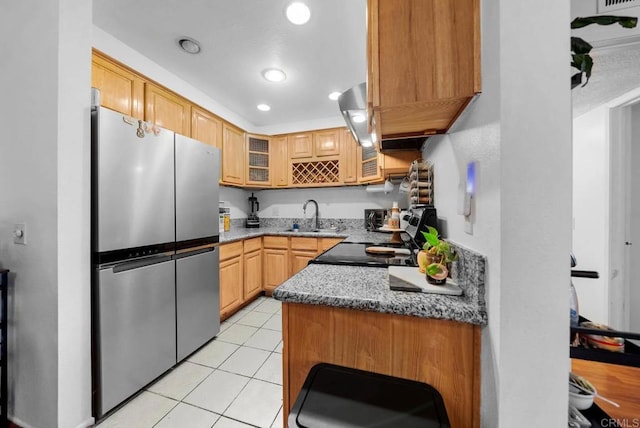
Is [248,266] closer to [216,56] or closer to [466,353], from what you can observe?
[216,56]

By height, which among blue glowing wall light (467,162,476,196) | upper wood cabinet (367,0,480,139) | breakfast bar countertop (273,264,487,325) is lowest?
breakfast bar countertop (273,264,487,325)

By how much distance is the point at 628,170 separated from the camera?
175cm

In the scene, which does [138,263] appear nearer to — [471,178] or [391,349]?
[391,349]

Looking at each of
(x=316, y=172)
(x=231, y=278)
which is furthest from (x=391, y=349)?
(x=316, y=172)

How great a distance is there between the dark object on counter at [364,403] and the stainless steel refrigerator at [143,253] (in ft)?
4.28

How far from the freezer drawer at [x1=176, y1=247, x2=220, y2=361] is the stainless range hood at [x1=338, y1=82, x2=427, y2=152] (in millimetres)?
1558

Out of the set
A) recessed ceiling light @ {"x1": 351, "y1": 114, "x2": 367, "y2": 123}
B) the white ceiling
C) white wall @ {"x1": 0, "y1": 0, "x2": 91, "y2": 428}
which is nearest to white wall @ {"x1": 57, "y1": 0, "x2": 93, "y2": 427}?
white wall @ {"x1": 0, "y1": 0, "x2": 91, "y2": 428}

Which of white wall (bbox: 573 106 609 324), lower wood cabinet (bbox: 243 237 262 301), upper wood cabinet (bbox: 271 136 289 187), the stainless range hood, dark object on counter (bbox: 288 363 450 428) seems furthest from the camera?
upper wood cabinet (bbox: 271 136 289 187)

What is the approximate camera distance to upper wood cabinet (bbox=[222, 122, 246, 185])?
9.50 feet

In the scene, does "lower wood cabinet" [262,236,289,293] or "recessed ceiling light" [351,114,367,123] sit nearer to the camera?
"recessed ceiling light" [351,114,367,123]

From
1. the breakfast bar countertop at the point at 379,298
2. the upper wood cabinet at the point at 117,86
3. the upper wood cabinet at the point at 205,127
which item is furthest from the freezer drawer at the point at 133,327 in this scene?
the upper wood cabinet at the point at 205,127

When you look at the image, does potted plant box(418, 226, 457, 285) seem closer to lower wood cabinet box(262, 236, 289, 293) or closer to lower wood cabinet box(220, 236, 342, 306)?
lower wood cabinet box(220, 236, 342, 306)

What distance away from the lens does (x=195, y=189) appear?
1875 millimetres

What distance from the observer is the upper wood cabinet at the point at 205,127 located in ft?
8.13
